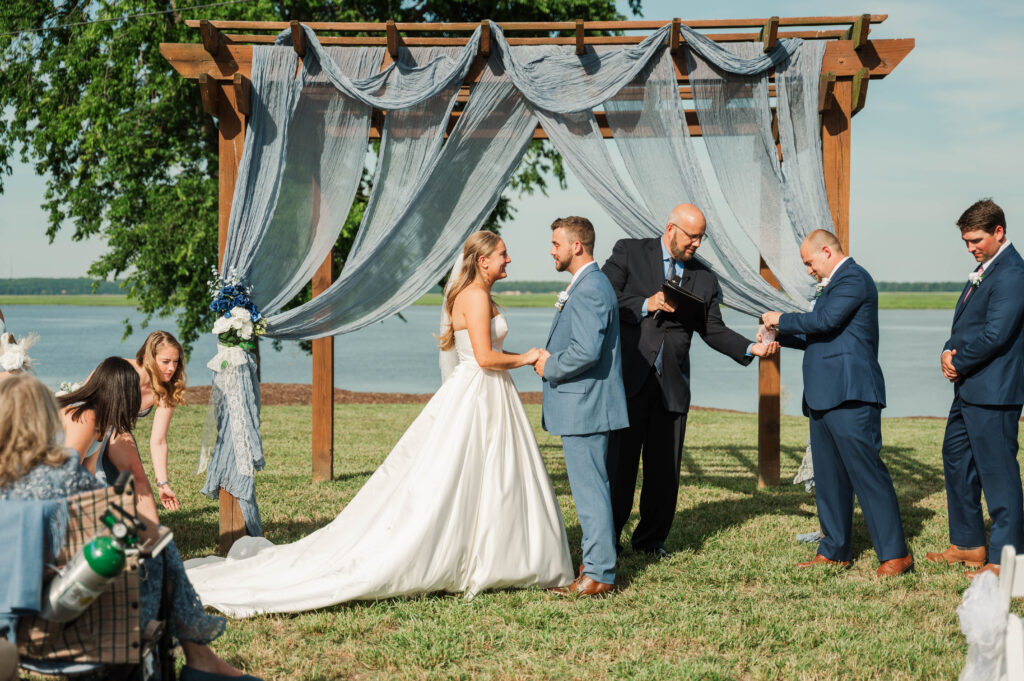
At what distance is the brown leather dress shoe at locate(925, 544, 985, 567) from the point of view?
527 centimetres

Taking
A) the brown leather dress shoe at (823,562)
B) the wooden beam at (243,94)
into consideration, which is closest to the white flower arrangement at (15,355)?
the wooden beam at (243,94)

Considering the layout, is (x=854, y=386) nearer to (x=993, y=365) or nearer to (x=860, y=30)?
(x=993, y=365)

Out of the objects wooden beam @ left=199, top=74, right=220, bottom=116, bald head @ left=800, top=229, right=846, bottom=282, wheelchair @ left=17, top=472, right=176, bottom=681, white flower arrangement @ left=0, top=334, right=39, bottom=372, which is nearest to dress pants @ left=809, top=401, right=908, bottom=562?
bald head @ left=800, top=229, right=846, bottom=282

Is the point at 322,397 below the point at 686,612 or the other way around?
the other way around

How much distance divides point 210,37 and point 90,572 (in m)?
4.61

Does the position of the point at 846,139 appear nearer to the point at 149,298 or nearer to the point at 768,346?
the point at 768,346

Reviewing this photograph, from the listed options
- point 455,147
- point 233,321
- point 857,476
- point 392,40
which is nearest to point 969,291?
point 857,476

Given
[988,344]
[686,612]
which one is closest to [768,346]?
[988,344]

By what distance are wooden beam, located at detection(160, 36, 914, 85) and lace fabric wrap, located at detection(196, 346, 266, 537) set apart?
6.61 feet

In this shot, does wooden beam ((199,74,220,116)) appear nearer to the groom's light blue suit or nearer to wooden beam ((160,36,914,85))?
wooden beam ((160,36,914,85))

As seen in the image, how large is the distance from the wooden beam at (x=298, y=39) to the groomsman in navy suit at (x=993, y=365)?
4.34 metres

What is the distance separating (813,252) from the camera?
5.20m

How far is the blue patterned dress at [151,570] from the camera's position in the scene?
100 inches

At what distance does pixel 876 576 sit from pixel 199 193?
11.5m
